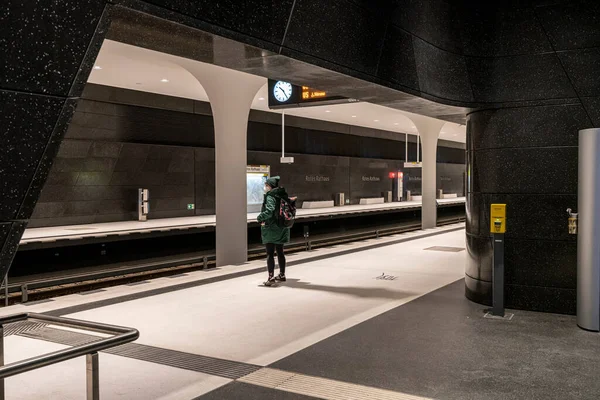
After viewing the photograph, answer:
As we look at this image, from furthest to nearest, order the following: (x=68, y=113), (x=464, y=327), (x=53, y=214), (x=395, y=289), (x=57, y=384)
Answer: (x=53, y=214) → (x=395, y=289) → (x=464, y=327) → (x=57, y=384) → (x=68, y=113)

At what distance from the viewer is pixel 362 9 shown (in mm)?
5449

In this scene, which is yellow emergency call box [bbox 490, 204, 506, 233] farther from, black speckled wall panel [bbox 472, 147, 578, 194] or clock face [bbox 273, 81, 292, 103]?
clock face [bbox 273, 81, 292, 103]

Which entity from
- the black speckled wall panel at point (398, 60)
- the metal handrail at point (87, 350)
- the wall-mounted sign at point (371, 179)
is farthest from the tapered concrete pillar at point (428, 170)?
the metal handrail at point (87, 350)

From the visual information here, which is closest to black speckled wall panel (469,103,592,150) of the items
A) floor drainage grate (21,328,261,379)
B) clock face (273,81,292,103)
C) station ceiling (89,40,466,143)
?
clock face (273,81,292,103)

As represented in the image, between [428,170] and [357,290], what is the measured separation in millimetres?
12994

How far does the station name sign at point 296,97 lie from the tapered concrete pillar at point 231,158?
114 cm

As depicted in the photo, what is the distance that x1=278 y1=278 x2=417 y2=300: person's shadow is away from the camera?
25.6 ft

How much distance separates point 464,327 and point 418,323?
0.48 m

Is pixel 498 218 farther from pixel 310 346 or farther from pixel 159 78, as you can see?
pixel 159 78

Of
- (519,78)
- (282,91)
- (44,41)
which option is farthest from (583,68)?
(44,41)

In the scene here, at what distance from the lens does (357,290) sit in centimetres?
824

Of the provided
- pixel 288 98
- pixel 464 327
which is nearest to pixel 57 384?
pixel 464 327

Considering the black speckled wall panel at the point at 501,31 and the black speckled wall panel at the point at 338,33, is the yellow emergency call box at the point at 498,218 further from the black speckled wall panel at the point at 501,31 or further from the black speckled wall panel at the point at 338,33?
the black speckled wall panel at the point at 338,33

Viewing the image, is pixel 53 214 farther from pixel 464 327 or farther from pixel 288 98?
pixel 464 327
